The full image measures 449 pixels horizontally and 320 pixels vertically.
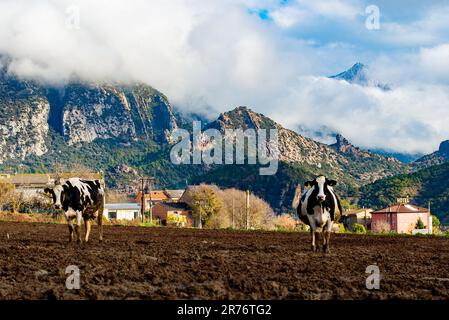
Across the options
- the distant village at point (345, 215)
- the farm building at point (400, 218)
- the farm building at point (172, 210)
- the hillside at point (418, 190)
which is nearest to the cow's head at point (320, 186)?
the distant village at point (345, 215)

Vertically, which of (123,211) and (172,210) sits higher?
(123,211)

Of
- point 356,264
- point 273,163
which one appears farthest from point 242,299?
point 273,163

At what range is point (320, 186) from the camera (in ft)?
73.3

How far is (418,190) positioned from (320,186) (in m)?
125

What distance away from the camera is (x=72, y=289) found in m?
12.8

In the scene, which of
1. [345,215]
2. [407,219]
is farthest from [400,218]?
[345,215]

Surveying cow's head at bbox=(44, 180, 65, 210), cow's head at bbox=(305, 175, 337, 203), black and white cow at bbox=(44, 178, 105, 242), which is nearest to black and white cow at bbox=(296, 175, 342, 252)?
cow's head at bbox=(305, 175, 337, 203)

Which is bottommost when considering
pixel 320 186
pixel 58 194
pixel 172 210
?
pixel 58 194

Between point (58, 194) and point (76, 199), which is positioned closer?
point (58, 194)

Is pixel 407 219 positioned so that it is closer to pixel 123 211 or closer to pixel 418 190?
pixel 418 190

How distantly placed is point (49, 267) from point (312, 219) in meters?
9.11

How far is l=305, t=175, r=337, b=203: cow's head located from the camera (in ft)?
71.8

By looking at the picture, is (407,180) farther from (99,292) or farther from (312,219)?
(99,292)
